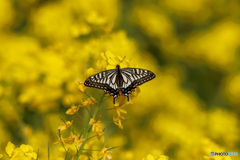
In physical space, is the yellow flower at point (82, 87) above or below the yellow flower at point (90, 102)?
above

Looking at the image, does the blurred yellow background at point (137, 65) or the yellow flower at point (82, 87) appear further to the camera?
the blurred yellow background at point (137, 65)

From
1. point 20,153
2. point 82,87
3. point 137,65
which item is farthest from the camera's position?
point 137,65

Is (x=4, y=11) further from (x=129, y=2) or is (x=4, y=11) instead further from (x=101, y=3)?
(x=129, y=2)

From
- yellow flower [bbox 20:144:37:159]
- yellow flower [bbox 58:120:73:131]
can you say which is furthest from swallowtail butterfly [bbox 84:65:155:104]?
yellow flower [bbox 20:144:37:159]

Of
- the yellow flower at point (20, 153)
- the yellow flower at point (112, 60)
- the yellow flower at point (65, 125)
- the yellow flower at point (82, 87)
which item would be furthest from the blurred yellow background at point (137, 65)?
the yellow flower at point (20, 153)

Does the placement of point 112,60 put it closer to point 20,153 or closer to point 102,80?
point 102,80

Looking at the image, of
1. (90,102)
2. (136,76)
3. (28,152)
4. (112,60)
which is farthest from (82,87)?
(28,152)

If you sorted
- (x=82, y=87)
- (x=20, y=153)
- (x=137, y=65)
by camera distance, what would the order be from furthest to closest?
(x=137, y=65) → (x=82, y=87) → (x=20, y=153)

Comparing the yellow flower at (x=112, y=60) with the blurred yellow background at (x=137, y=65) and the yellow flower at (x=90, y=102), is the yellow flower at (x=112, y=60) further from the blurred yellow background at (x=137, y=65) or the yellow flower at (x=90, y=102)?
the yellow flower at (x=90, y=102)
